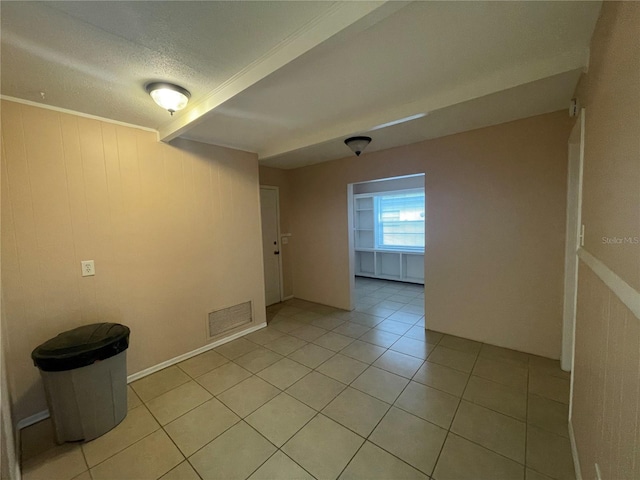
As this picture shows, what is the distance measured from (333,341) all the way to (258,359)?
89 cm

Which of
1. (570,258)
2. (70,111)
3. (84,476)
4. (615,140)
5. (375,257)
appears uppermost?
(70,111)

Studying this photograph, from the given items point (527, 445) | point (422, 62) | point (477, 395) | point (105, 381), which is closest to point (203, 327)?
point (105, 381)

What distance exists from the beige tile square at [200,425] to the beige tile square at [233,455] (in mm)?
64

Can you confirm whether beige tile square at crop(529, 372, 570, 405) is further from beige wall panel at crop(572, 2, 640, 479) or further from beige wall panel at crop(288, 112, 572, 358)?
beige wall panel at crop(572, 2, 640, 479)

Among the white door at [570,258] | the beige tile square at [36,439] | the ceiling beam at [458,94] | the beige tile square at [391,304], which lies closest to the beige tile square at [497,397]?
the white door at [570,258]

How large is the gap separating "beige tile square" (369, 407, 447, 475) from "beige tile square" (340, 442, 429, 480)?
4cm

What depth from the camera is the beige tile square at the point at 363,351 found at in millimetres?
2645

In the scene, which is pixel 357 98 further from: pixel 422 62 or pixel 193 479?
pixel 193 479

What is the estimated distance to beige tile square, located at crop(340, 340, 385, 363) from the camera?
2.64m

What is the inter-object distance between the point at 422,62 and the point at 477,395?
251 cm

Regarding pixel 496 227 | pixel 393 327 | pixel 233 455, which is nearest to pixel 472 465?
Answer: pixel 233 455

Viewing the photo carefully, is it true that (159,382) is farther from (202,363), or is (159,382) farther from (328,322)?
(328,322)

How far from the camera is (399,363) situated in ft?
8.30

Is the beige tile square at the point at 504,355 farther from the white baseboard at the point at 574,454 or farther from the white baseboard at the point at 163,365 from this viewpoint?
the white baseboard at the point at 163,365
